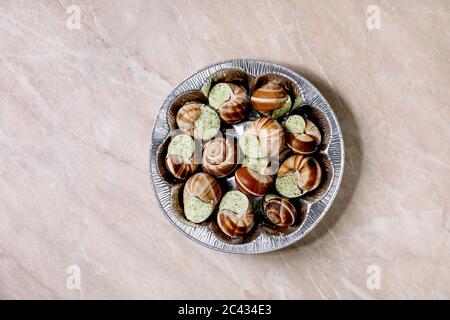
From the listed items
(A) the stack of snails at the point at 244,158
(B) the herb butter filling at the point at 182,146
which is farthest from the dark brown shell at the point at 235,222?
(B) the herb butter filling at the point at 182,146

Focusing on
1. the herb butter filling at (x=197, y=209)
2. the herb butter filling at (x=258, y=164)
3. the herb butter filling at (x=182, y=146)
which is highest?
the herb butter filling at (x=182, y=146)

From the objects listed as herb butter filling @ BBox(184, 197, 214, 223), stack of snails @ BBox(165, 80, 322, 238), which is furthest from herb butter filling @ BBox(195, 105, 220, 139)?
herb butter filling @ BBox(184, 197, 214, 223)

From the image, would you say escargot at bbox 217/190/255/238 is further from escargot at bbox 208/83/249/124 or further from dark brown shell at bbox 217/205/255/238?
escargot at bbox 208/83/249/124

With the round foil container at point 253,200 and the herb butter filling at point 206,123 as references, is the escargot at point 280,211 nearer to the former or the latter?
the round foil container at point 253,200

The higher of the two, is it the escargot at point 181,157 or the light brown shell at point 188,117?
the light brown shell at point 188,117

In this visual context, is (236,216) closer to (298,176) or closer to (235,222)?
(235,222)
